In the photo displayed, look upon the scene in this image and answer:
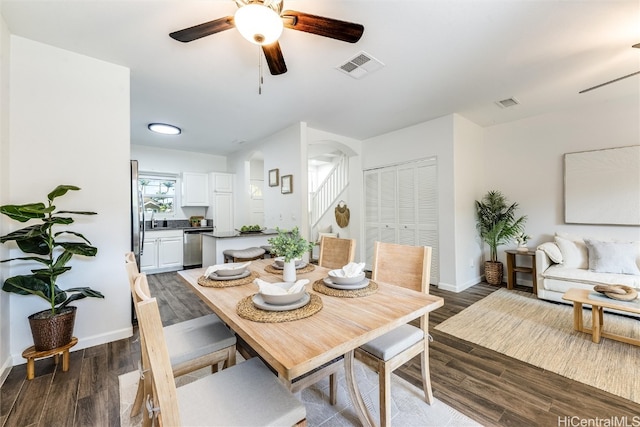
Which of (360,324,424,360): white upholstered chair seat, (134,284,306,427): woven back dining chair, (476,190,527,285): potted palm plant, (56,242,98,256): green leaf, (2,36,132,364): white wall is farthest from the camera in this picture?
(476,190,527,285): potted palm plant

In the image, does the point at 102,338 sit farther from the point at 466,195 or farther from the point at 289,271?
the point at 466,195

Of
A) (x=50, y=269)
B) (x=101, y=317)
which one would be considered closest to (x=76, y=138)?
(x=50, y=269)

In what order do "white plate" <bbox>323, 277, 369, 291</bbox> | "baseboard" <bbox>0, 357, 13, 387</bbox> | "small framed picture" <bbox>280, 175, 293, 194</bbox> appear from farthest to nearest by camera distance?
"small framed picture" <bbox>280, 175, 293, 194</bbox>, "baseboard" <bbox>0, 357, 13, 387</bbox>, "white plate" <bbox>323, 277, 369, 291</bbox>

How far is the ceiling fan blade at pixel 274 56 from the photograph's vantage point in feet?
5.85

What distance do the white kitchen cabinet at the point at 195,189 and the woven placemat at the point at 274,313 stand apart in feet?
17.4

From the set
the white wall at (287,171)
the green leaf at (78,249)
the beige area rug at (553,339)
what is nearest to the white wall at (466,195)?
the beige area rug at (553,339)

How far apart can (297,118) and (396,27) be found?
218cm

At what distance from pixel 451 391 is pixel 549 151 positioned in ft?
13.4

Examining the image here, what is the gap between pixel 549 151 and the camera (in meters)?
4.01

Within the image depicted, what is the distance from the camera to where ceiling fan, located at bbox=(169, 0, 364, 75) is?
1.41 m

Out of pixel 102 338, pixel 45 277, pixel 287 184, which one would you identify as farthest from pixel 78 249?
pixel 287 184

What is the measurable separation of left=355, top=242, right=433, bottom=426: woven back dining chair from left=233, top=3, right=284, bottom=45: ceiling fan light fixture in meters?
1.56

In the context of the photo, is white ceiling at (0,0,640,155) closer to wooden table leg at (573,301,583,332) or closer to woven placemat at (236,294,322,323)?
woven placemat at (236,294,322,323)

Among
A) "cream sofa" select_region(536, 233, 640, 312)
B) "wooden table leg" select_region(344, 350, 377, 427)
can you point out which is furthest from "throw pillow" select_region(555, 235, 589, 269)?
"wooden table leg" select_region(344, 350, 377, 427)
